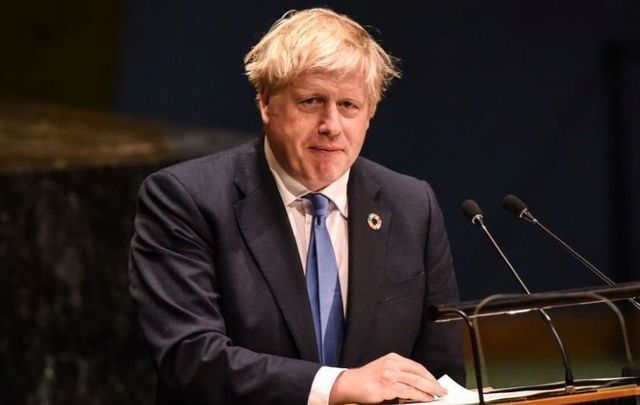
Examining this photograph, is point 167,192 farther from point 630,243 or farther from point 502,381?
point 630,243

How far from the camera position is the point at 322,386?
7.49 feet

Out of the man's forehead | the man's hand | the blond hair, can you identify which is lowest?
the man's hand

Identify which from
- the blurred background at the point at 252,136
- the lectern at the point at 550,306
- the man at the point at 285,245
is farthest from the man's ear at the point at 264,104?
the blurred background at the point at 252,136

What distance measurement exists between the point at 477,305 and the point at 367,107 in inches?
27.1

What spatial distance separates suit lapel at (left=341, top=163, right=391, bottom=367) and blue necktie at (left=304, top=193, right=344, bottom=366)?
3cm

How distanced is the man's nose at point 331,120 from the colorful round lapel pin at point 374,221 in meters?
0.26

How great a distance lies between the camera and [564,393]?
2.06 m

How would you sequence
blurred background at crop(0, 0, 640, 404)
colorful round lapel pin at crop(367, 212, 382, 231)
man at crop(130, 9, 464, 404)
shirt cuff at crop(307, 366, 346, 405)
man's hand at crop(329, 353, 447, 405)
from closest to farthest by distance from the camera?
man's hand at crop(329, 353, 447, 405) → shirt cuff at crop(307, 366, 346, 405) → man at crop(130, 9, 464, 404) → colorful round lapel pin at crop(367, 212, 382, 231) → blurred background at crop(0, 0, 640, 404)

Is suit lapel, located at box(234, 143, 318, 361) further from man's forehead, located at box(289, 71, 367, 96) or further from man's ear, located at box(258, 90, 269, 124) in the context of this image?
man's forehead, located at box(289, 71, 367, 96)

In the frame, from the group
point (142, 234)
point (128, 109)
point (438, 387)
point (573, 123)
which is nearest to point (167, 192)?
point (142, 234)

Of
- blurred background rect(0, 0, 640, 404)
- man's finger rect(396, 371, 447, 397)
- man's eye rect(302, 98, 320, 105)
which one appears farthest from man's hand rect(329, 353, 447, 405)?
blurred background rect(0, 0, 640, 404)

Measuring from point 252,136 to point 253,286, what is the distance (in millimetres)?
2436

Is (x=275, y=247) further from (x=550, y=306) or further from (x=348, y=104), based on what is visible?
(x=550, y=306)

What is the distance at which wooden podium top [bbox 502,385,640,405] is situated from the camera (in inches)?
78.2
